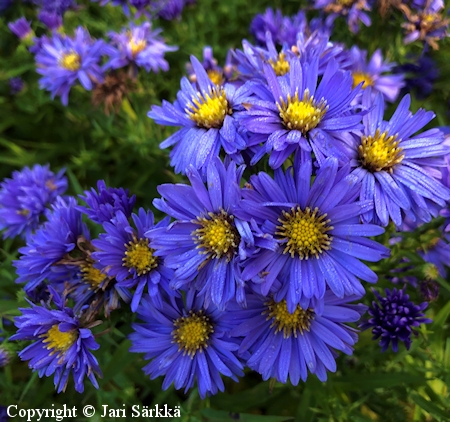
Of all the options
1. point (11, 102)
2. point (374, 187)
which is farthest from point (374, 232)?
point (11, 102)

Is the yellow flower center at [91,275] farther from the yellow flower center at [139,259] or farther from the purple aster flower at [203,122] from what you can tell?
the purple aster flower at [203,122]

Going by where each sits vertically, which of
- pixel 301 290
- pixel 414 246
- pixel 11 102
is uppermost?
pixel 11 102

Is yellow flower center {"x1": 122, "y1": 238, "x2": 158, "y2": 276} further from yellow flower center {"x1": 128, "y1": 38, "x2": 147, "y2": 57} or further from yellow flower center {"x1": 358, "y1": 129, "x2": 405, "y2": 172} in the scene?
yellow flower center {"x1": 128, "y1": 38, "x2": 147, "y2": 57}

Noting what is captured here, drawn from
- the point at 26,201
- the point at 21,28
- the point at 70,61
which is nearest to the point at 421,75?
the point at 70,61

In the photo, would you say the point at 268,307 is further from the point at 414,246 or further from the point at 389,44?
the point at 389,44

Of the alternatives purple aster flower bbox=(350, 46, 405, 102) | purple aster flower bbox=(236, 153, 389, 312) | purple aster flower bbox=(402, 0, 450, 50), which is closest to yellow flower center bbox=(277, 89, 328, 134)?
purple aster flower bbox=(236, 153, 389, 312)

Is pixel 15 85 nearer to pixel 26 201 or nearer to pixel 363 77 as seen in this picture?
pixel 26 201
